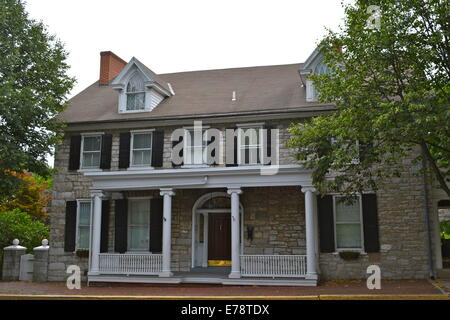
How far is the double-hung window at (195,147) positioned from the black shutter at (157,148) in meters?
0.92

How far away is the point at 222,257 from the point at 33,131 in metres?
8.53

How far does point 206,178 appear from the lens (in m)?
15.6

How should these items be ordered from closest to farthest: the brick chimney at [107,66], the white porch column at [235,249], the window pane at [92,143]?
the white porch column at [235,249] < the window pane at [92,143] < the brick chimney at [107,66]

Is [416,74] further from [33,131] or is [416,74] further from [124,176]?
[33,131]

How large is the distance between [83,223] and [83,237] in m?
0.53

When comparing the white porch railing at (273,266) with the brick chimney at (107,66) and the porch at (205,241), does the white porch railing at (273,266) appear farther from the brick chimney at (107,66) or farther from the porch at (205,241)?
the brick chimney at (107,66)

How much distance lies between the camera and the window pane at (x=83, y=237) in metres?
17.7

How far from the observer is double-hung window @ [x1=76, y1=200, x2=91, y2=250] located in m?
17.8

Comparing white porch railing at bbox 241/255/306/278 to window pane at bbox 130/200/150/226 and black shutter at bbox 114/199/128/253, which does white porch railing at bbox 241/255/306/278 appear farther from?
black shutter at bbox 114/199/128/253

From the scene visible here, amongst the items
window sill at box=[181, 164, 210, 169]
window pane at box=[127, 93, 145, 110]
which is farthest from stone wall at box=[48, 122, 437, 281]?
window pane at box=[127, 93, 145, 110]

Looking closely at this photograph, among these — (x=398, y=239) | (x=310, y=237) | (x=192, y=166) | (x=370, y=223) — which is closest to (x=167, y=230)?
(x=192, y=166)

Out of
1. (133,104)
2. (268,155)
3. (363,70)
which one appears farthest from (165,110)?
(363,70)

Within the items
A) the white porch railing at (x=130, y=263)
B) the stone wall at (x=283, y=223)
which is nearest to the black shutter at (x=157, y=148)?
the stone wall at (x=283, y=223)

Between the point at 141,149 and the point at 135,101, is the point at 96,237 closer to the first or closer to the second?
the point at 141,149
